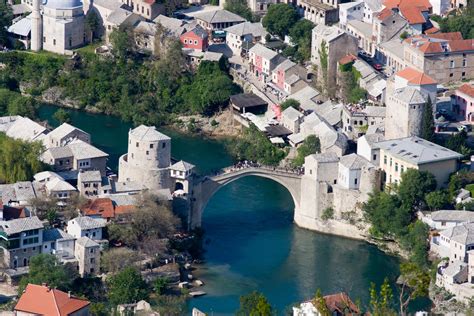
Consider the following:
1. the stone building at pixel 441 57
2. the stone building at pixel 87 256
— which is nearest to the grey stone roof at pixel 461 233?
the stone building at pixel 87 256

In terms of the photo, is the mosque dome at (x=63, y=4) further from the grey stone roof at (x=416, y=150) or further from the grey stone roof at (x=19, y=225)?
the grey stone roof at (x=19, y=225)

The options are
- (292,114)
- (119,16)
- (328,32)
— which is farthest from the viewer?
(119,16)

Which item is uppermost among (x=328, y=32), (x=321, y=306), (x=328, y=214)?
(x=328, y=32)

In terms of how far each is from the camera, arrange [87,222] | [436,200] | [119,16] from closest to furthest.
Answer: [87,222] < [436,200] < [119,16]

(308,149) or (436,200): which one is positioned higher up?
(308,149)

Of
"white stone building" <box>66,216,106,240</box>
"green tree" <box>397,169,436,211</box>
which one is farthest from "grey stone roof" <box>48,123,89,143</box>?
"green tree" <box>397,169,436,211</box>

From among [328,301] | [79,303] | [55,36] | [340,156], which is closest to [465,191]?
[340,156]

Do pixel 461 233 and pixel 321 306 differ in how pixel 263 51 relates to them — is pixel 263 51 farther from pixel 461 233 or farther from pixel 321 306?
pixel 321 306

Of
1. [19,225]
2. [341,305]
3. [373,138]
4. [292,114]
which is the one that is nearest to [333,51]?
[292,114]

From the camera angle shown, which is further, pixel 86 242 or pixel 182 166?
pixel 182 166
